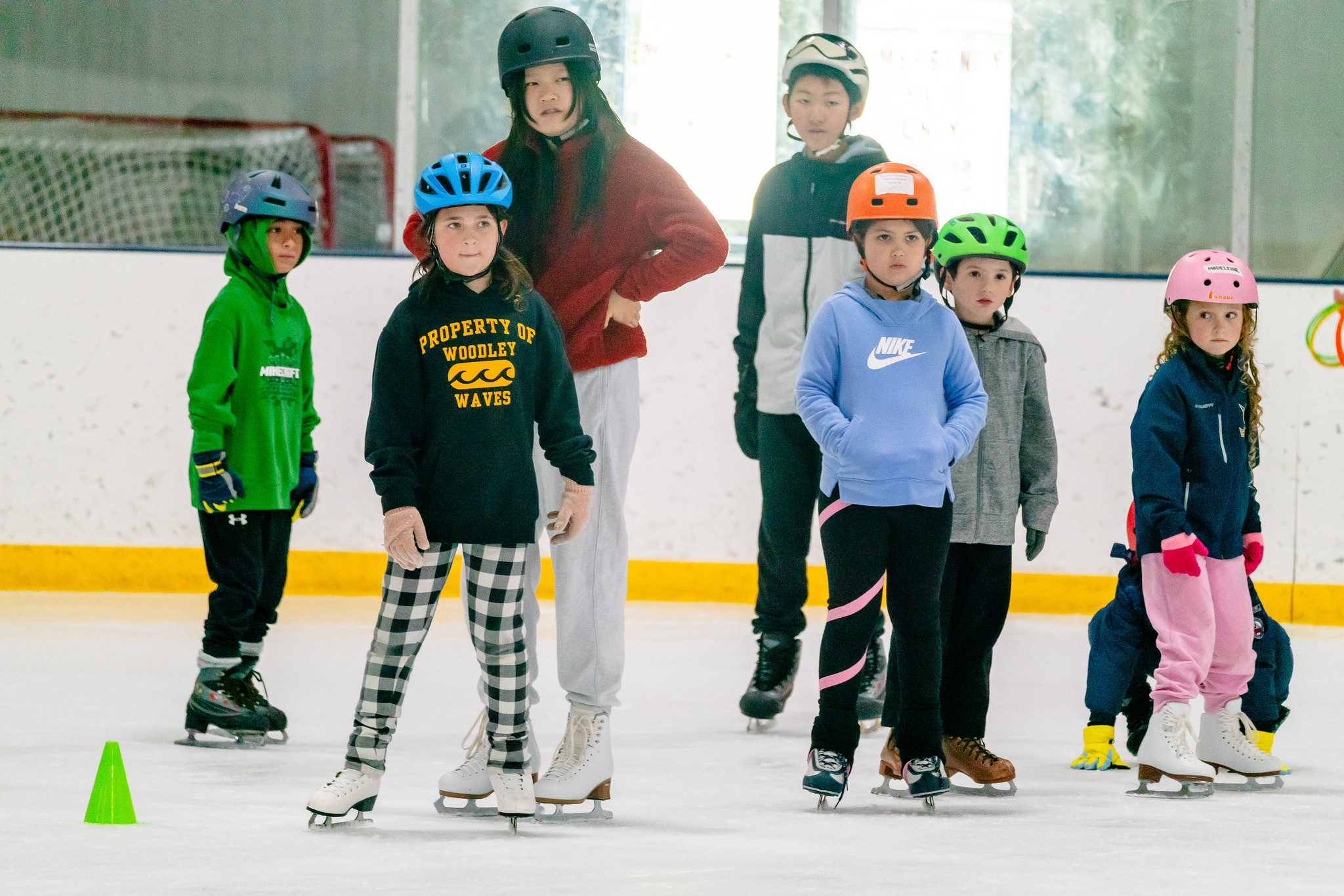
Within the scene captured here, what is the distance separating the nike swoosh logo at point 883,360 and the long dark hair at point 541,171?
1.79ft

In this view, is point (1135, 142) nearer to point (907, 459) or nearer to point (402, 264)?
point (402, 264)

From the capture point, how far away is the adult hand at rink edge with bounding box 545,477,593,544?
236 cm

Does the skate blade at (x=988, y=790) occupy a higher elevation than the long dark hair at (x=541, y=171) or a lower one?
lower

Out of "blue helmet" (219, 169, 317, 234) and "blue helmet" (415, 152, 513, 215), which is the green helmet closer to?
"blue helmet" (415, 152, 513, 215)

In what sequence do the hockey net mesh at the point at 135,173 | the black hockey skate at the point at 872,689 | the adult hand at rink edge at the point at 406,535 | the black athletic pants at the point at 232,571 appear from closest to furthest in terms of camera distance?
the adult hand at rink edge at the point at 406,535 → the black athletic pants at the point at 232,571 → the black hockey skate at the point at 872,689 → the hockey net mesh at the point at 135,173

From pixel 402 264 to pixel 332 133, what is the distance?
31.4 inches

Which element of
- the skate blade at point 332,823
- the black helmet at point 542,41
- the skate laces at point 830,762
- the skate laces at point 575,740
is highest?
the black helmet at point 542,41

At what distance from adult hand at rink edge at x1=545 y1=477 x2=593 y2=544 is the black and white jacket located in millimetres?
1141

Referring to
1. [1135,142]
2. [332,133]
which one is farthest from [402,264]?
[1135,142]

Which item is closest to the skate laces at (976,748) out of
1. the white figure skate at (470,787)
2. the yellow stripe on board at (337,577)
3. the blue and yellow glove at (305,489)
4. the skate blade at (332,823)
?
the white figure skate at (470,787)

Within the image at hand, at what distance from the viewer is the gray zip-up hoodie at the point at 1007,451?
9.21 ft

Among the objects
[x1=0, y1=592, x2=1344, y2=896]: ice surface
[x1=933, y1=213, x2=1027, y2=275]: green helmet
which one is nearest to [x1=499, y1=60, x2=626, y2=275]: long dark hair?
[x1=933, y1=213, x2=1027, y2=275]: green helmet

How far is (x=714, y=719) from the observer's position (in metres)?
3.59

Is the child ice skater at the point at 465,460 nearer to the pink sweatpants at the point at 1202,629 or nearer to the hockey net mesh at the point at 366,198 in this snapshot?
the pink sweatpants at the point at 1202,629
